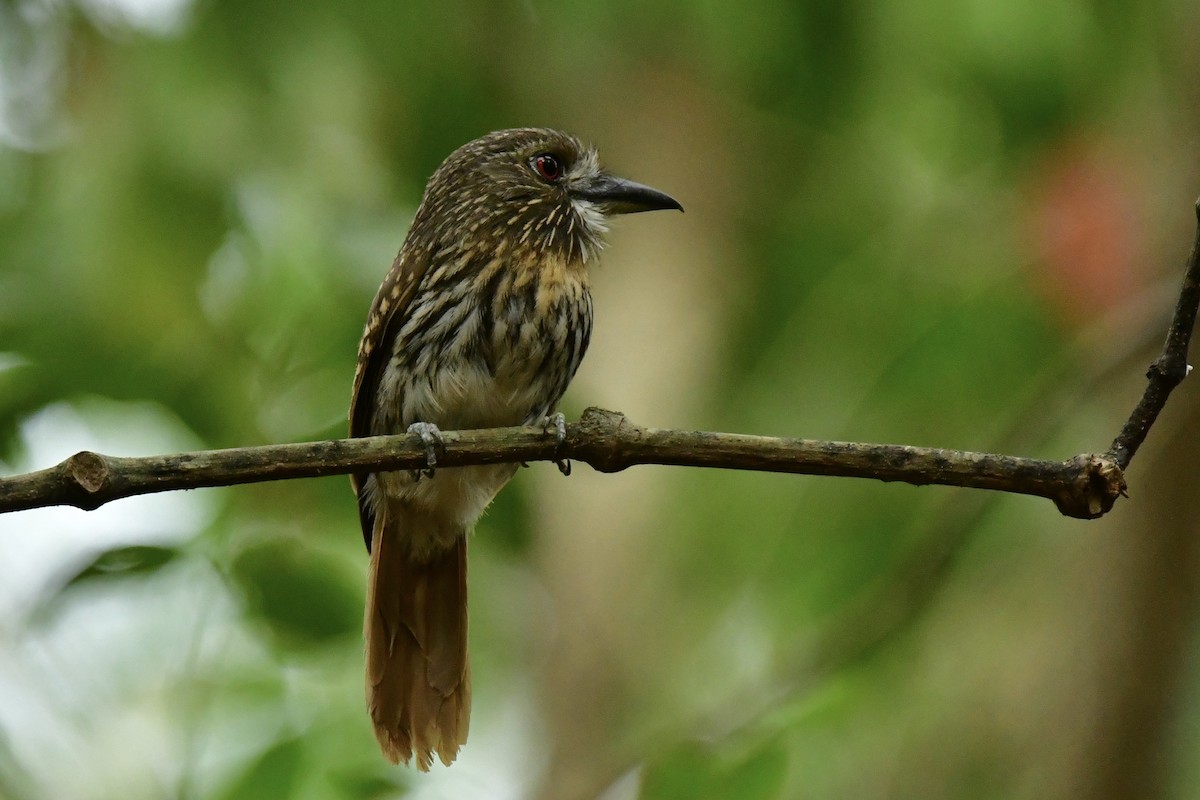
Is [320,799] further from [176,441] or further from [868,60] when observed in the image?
[868,60]

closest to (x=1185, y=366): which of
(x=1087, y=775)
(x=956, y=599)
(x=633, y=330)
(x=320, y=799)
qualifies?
(x=1087, y=775)

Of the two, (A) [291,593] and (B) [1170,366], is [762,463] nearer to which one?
(B) [1170,366]

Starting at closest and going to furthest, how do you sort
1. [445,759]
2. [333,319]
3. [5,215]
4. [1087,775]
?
[1087,775], [445,759], [333,319], [5,215]

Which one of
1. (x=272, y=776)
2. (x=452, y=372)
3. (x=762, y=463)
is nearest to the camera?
Answer: (x=762, y=463)

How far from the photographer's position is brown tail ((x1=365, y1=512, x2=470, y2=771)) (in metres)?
2.98

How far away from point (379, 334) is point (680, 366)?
1.07m

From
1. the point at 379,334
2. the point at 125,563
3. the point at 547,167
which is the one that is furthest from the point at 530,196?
the point at 125,563

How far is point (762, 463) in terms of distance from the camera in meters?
1.92

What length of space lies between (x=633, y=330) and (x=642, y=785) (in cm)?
189

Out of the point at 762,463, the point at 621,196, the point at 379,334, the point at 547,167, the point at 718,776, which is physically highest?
the point at 547,167

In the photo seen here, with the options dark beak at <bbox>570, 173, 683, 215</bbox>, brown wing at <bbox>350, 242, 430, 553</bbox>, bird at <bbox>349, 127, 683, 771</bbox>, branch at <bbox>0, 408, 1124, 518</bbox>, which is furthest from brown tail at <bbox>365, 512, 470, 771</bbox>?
branch at <bbox>0, 408, 1124, 518</bbox>

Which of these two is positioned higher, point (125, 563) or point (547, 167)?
point (547, 167)

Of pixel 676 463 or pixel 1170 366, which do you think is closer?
pixel 1170 366

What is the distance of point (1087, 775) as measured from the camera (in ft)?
9.01
